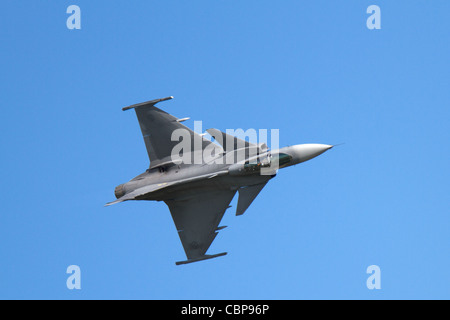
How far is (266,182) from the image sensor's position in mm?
32031

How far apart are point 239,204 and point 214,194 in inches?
52.3

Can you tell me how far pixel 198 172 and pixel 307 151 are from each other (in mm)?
4326

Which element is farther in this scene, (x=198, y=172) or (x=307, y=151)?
(x=198, y=172)

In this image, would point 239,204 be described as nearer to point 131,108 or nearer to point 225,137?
point 225,137

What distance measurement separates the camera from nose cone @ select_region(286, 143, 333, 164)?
31078mm

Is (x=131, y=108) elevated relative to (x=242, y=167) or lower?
elevated

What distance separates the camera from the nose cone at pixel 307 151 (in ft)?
102

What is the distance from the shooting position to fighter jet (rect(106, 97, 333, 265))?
104ft

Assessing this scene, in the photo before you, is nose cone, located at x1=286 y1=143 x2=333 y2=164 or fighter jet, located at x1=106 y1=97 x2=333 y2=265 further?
fighter jet, located at x1=106 y1=97 x2=333 y2=265

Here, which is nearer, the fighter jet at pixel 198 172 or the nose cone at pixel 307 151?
the nose cone at pixel 307 151

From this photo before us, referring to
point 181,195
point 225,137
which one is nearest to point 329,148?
point 225,137

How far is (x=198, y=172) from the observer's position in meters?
32.4

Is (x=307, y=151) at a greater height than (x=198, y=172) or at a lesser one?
greater

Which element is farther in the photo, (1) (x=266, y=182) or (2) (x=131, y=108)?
(2) (x=131, y=108)
